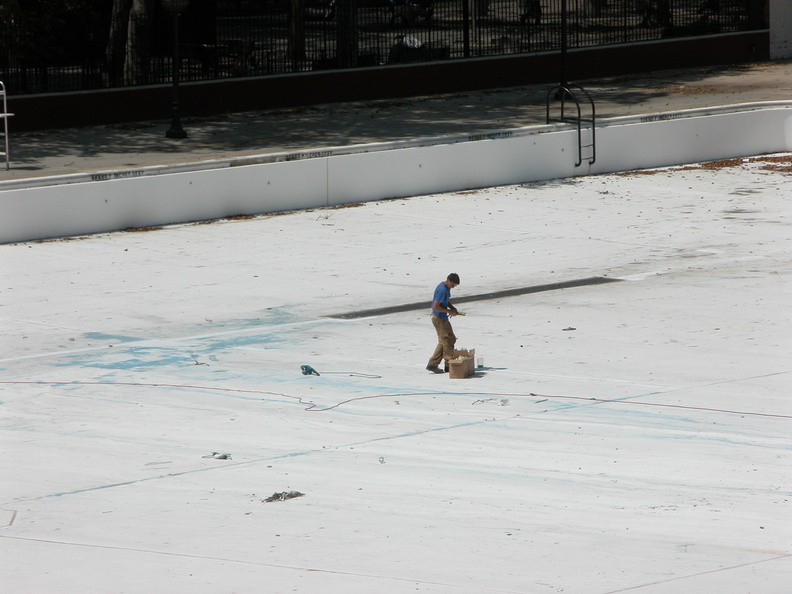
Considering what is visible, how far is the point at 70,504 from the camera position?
10.7m

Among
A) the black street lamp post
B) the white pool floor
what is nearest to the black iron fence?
the black street lamp post

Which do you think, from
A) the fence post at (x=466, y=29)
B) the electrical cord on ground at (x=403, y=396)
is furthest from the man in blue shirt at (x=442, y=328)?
the fence post at (x=466, y=29)

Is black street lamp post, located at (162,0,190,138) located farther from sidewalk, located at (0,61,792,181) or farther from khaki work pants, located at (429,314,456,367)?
khaki work pants, located at (429,314,456,367)

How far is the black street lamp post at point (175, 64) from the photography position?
2675 cm

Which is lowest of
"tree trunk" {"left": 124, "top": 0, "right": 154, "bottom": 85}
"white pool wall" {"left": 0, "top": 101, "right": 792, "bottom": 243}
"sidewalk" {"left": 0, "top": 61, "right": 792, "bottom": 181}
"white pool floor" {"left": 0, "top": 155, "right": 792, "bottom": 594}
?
"white pool floor" {"left": 0, "top": 155, "right": 792, "bottom": 594}

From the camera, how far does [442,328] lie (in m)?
15.0

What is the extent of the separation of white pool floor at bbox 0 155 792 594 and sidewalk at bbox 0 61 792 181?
3762 mm

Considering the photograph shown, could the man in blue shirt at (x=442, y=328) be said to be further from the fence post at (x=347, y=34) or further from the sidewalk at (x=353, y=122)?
the fence post at (x=347, y=34)

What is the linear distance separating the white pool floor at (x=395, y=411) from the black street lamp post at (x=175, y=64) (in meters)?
5.01

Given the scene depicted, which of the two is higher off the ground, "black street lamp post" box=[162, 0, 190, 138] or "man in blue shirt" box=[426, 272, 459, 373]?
"black street lamp post" box=[162, 0, 190, 138]

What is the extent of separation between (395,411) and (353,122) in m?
18.5

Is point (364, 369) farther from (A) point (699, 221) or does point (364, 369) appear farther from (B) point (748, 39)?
(B) point (748, 39)

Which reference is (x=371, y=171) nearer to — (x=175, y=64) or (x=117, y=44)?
(x=175, y=64)

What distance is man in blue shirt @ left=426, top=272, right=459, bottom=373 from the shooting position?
589 inches
